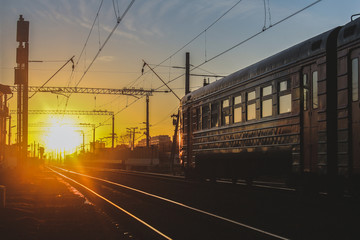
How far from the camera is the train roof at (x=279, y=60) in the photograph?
41.3 ft

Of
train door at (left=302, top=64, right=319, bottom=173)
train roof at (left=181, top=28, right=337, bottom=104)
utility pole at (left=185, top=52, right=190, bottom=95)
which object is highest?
utility pole at (left=185, top=52, right=190, bottom=95)

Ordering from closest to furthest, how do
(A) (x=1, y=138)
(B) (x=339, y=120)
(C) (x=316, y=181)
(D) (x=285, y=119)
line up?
(B) (x=339, y=120) < (C) (x=316, y=181) < (D) (x=285, y=119) < (A) (x=1, y=138)

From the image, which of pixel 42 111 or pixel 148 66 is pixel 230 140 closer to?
pixel 148 66

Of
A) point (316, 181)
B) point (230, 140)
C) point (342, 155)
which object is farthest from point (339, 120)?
point (230, 140)

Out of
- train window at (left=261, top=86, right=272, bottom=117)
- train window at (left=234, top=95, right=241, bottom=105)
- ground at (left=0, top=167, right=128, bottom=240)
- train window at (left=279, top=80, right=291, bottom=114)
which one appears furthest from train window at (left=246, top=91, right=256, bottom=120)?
ground at (left=0, top=167, right=128, bottom=240)

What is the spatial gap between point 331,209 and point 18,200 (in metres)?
10.7

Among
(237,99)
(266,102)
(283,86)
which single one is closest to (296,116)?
(283,86)

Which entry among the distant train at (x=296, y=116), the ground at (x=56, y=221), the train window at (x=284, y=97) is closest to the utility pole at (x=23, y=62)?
the ground at (x=56, y=221)

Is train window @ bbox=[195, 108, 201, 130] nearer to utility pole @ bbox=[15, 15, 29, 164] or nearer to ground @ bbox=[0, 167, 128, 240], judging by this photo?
ground @ bbox=[0, 167, 128, 240]

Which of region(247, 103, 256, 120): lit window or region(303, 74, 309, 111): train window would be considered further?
region(247, 103, 256, 120): lit window

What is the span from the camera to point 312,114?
12516mm

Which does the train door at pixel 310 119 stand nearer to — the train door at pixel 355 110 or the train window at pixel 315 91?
the train window at pixel 315 91

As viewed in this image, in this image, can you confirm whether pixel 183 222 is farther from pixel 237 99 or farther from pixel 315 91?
pixel 237 99

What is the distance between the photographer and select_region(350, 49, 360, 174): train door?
10844 millimetres
